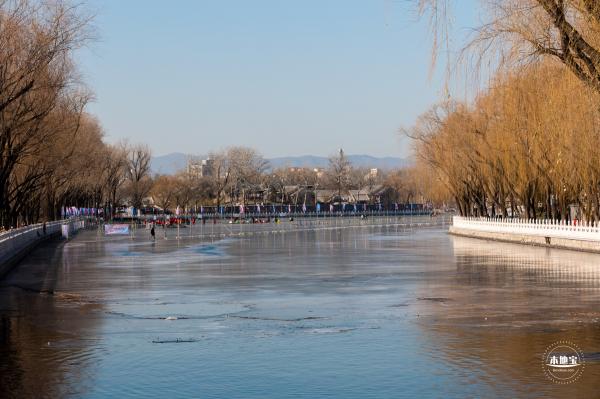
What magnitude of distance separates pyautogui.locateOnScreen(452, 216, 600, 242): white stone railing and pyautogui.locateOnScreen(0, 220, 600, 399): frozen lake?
13.7 metres

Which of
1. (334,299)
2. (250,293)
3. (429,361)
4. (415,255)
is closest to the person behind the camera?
(429,361)

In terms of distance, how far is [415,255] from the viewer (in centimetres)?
4419

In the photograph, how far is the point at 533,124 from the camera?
49.2 metres

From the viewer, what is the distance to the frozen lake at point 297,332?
1234cm

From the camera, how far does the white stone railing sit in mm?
46625

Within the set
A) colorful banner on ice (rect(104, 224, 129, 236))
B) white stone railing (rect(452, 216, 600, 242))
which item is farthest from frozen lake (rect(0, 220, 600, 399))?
colorful banner on ice (rect(104, 224, 129, 236))

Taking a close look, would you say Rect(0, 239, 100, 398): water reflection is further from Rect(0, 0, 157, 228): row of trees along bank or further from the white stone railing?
the white stone railing

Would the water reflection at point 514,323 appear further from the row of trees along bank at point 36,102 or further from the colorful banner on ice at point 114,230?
the colorful banner on ice at point 114,230

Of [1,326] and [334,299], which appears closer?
[1,326]

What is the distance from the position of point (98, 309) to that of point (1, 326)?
10.3 feet

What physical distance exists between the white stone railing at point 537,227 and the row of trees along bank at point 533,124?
1.59 m

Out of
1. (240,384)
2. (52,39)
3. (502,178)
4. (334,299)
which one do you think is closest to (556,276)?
(334,299)

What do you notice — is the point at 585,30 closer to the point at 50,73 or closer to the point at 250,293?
the point at 250,293

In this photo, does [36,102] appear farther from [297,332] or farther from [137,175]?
[137,175]
